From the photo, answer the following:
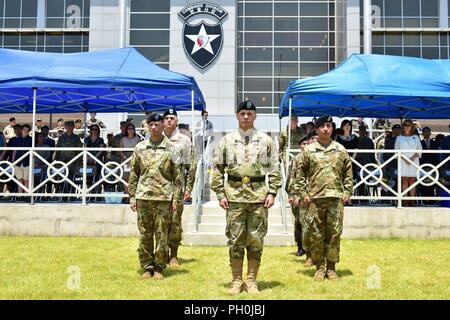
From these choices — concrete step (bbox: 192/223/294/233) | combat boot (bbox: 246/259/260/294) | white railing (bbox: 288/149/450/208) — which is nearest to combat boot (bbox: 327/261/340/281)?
combat boot (bbox: 246/259/260/294)

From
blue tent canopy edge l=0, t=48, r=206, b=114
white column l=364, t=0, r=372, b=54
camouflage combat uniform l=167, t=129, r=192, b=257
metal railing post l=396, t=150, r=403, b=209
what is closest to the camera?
camouflage combat uniform l=167, t=129, r=192, b=257

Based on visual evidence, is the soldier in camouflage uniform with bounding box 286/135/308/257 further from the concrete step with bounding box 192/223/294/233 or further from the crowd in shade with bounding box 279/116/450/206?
the crowd in shade with bounding box 279/116/450/206

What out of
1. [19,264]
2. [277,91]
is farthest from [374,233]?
[277,91]

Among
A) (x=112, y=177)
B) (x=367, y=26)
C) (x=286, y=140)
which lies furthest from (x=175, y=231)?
(x=367, y=26)

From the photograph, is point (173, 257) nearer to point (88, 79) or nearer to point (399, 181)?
point (88, 79)

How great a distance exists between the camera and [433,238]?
10.6 m

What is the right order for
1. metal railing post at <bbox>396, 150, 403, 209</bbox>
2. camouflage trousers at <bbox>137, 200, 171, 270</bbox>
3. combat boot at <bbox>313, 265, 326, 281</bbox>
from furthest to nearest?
metal railing post at <bbox>396, 150, 403, 209</bbox> → camouflage trousers at <bbox>137, 200, 171, 270</bbox> → combat boot at <bbox>313, 265, 326, 281</bbox>

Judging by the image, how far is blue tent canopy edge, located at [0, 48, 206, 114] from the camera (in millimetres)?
10977

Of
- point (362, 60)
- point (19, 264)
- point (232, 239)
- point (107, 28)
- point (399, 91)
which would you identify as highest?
point (107, 28)

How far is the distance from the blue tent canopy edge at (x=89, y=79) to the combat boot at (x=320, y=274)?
17.6 ft

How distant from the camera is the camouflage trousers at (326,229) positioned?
276 inches

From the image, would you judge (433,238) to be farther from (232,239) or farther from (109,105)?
(109,105)

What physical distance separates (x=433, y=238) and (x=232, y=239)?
6112 millimetres

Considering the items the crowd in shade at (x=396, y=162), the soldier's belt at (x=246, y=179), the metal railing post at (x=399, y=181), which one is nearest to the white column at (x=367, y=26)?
the crowd in shade at (x=396, y=162)
